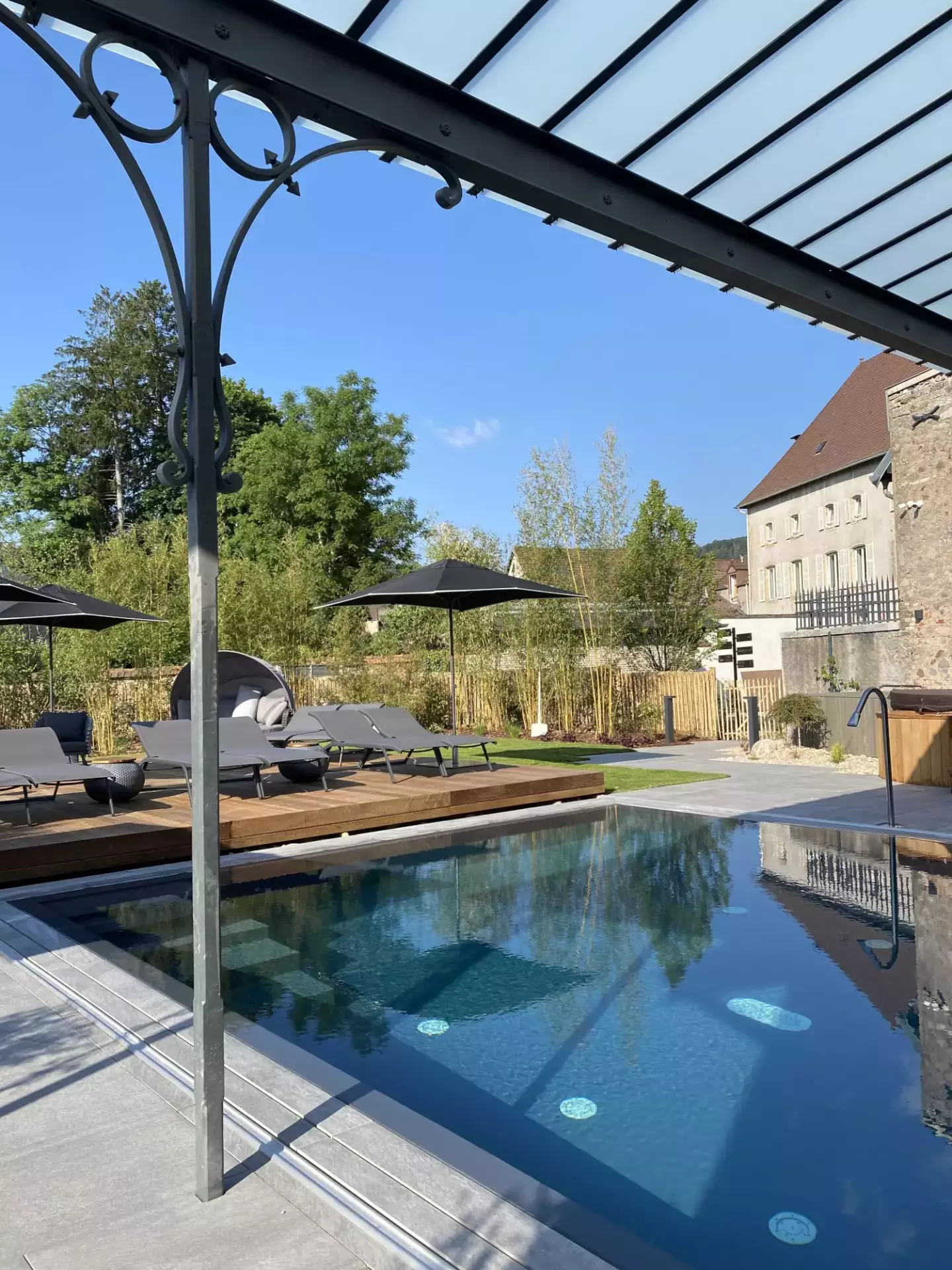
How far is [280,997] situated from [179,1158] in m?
1.71

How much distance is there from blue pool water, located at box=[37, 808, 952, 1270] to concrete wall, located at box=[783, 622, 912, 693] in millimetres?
8036

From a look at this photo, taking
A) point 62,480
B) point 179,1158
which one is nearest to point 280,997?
point 179,1158

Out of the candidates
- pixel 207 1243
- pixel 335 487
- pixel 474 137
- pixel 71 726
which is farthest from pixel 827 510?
pixel 207 1243

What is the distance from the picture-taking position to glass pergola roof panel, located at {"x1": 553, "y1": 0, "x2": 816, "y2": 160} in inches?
93.4

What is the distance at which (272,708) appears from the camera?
35.7ft

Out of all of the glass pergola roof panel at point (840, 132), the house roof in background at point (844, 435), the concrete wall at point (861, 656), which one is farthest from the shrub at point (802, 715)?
the house roof in background at point (844, 435)

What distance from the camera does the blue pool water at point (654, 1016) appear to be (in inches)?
101

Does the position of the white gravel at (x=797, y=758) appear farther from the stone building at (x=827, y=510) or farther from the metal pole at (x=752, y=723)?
the stone building at (x=827, y=510)

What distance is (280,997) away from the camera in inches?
163

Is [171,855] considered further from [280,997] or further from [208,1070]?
[208,1070]

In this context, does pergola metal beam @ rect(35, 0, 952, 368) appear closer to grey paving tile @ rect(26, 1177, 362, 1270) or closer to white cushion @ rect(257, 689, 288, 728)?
grey paving tile @ rect(26, 1177, 362, 1270)

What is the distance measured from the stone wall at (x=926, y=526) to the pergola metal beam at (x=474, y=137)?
11.5m

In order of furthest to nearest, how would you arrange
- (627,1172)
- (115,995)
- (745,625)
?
(745,625) < (115,995) < (627,1172)

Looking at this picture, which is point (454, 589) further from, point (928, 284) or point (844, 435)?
point (844, 435)
